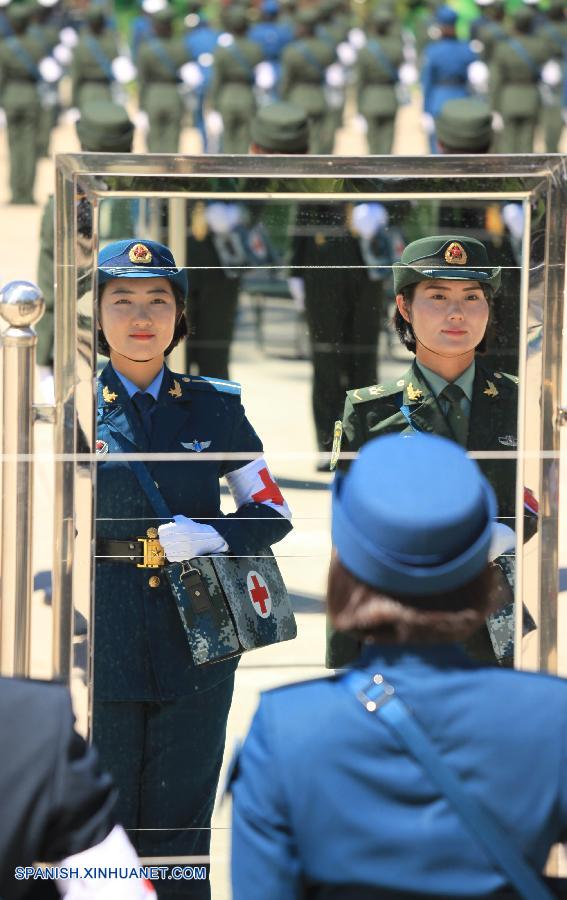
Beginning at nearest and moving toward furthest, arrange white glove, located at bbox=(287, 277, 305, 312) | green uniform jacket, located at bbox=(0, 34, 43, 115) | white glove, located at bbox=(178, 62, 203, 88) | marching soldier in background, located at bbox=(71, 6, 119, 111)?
white glove, located at bbox=(287, 277, 305, 312)
green uniform jacket, located at bbox=(0, 34, 43, 115)
marching soldier in background, located at bbox=(71, 6, 119, 111)
white glove, located at bbox=(178, 62, 203, 88)

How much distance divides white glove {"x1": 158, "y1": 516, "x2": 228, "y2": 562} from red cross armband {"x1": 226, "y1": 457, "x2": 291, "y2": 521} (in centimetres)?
9

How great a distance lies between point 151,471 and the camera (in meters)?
2.74

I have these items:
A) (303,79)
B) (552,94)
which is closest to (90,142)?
(303,79)

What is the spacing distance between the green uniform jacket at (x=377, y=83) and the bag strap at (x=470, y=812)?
15045mm

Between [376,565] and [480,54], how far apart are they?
18.8 m

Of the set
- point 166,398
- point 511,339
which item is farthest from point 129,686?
point 511,339

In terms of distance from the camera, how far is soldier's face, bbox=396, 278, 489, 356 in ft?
9.18

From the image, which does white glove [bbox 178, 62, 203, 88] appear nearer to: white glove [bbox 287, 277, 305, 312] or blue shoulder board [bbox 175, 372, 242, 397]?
white glove [bbox 287, 277, 305, 312]

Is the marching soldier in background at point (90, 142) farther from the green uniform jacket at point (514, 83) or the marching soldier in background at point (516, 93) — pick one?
the green uniform jacket at point (514, 83)

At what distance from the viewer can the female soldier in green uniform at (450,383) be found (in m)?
2.77

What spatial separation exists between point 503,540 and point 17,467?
794 mm

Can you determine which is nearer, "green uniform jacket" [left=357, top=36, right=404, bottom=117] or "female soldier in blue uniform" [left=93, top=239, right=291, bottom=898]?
"female soldier in blue uniform" [left=93, top=239, right=291, bottom=898]

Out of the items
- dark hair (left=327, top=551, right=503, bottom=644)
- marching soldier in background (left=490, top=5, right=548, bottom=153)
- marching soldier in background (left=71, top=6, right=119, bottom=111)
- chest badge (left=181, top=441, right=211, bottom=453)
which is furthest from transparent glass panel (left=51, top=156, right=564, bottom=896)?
marching soldier in background (left=71, top=6, right=119, bottom=111)

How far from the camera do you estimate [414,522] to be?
5.37 feet
